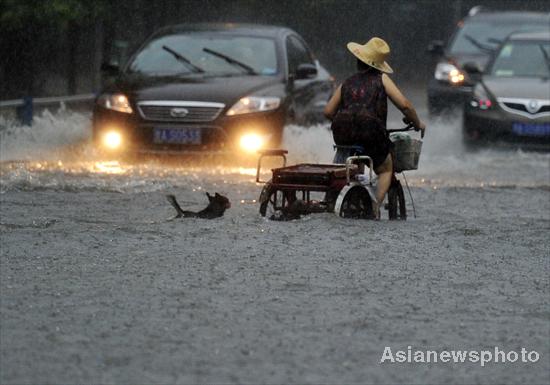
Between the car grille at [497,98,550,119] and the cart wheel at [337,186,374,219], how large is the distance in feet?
25.9

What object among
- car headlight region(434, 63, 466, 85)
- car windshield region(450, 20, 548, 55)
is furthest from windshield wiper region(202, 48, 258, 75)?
car windshield region(450, 20, 548, 55)

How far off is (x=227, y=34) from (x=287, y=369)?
11.8 m

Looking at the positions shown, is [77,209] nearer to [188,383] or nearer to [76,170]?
[76,170]

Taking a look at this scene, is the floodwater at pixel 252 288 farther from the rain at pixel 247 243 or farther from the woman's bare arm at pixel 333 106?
the woman's bare arm at pixel 333 106

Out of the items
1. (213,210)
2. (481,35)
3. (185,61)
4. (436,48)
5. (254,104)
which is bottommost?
(213,210)

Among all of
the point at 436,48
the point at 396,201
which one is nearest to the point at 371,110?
the point at 396,201

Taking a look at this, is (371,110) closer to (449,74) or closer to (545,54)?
(545,54)

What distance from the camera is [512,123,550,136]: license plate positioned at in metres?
19.0

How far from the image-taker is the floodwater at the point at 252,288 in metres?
6.59

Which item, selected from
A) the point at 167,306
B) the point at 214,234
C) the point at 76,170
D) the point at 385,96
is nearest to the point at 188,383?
the point at 167,306

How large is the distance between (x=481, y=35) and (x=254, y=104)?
10034mm

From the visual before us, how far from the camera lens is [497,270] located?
9.42 m

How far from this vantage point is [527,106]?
19.2 metres

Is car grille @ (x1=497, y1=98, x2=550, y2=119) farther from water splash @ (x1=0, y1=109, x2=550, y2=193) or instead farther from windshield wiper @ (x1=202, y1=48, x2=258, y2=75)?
windshield wiper @ (x1=202, y1=48, x2=258, y2=75)
